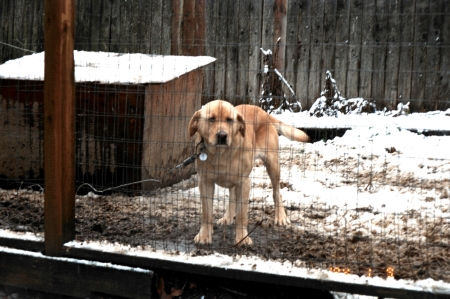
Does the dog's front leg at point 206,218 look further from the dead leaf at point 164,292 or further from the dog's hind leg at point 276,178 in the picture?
the dog's hind leg at point 276,178

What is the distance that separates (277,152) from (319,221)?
75cm

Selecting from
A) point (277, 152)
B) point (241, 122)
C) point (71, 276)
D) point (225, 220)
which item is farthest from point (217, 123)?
point (71, 276)

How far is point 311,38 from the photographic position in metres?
9.38

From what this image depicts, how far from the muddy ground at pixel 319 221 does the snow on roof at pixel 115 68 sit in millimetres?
1225

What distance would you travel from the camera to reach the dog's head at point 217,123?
15.5 ft

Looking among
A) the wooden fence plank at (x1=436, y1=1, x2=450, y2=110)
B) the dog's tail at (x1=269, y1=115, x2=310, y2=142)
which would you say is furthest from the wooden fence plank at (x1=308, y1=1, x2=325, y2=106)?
the dog's tail at (x1=269, y1=115, x2=310, y2=142)

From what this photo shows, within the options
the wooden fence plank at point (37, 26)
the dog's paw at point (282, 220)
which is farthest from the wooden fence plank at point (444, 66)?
the wooden fence plank at point (37, 26)

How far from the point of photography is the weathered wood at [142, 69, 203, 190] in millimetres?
6430

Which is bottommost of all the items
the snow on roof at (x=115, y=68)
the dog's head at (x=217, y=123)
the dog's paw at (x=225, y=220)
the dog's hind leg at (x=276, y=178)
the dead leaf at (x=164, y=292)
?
the dead leaf at (x=164, y=292)

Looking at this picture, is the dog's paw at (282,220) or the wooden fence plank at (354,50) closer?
the dog's paw at (282,220)

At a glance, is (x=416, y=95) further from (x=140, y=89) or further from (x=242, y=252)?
(x=242, y=252)

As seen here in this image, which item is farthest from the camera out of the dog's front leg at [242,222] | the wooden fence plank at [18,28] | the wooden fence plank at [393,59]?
the wooden fence plank at [18,28]

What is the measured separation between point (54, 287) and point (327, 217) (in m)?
2.48

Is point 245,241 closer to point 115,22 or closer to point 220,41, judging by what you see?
point 220,41
